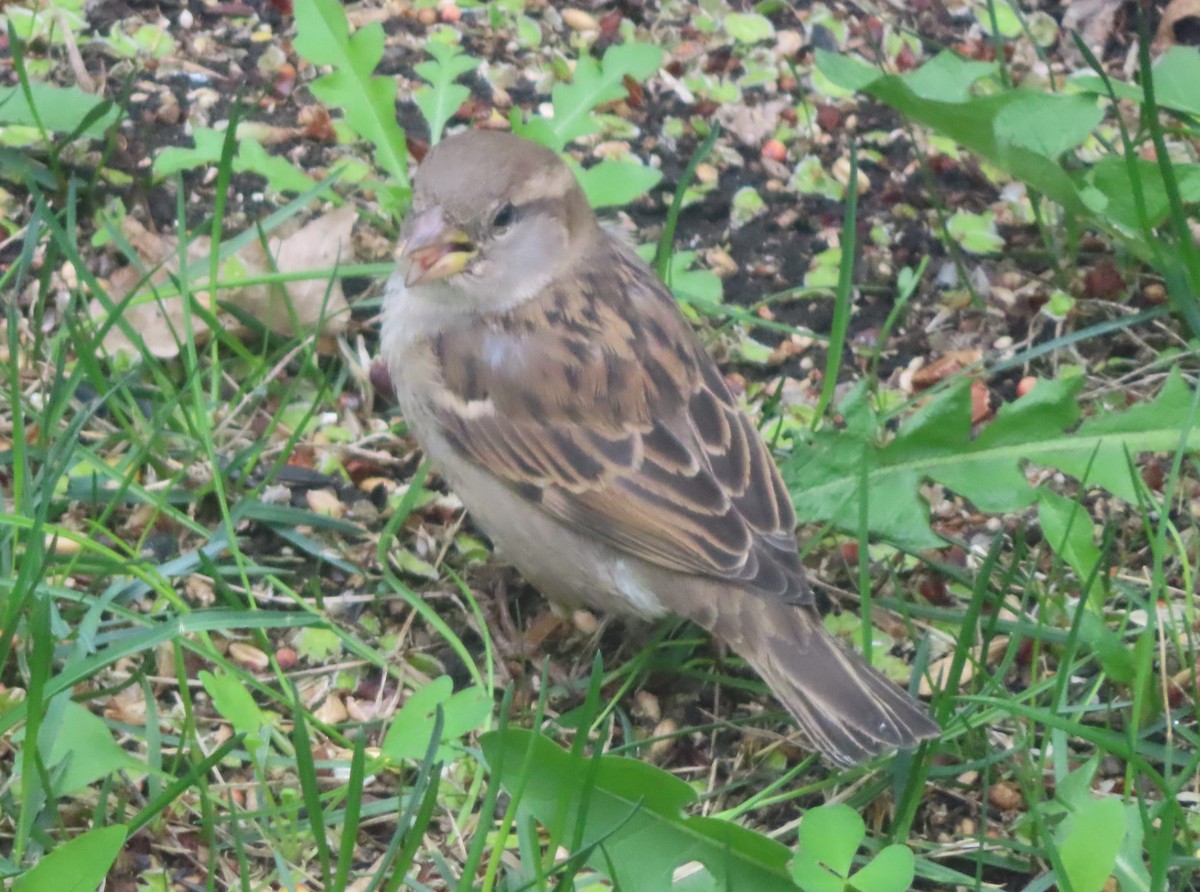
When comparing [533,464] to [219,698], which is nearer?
[219,698]

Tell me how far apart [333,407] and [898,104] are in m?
1.48

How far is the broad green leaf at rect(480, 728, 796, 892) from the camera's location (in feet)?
8.02

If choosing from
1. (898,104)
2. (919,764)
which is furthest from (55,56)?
(919,764)

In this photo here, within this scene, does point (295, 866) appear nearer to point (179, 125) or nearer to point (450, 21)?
point (179, 125)

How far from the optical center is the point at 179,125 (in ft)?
13.5

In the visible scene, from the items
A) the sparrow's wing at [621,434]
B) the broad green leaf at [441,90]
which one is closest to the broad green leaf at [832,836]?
the sparrow's wing at [621,434]

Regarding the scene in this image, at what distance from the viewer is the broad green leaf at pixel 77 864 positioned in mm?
2271

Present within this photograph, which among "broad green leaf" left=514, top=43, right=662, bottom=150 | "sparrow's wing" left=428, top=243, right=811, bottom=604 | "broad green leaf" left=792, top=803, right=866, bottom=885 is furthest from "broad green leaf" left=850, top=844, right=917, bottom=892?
"broad green leaf" left=514, top=43, right=662, bottom=150

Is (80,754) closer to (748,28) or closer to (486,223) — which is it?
(486,223)

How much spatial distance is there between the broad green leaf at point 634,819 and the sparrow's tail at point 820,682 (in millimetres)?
303

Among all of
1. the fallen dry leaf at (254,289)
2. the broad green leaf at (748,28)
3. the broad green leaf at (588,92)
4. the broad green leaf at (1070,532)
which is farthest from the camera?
the broad green leaf at (748,28)

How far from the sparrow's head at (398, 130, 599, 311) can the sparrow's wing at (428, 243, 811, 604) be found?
0.07 metres

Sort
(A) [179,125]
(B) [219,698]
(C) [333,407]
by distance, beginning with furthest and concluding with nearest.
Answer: (A) [179,125]
(C) [333,407]
(B) [219,698]

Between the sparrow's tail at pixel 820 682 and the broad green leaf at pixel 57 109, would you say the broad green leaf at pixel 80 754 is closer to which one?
the sparrow's tail at pixel 820 682
